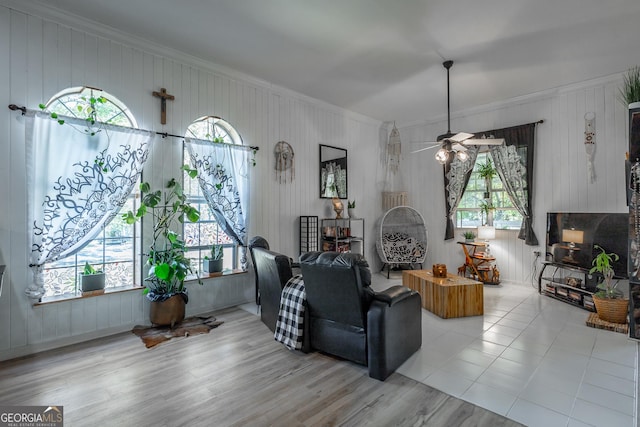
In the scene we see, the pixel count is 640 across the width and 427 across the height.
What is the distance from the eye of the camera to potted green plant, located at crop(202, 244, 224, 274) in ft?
13.4

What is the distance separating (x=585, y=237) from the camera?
4.37 meters

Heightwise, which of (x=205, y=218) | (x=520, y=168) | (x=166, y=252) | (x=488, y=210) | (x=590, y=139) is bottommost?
(x=166, y=252)

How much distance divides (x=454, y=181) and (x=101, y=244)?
573cm

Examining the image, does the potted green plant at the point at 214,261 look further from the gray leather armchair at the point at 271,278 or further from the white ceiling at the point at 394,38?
the white ceiling at the point at 394,38

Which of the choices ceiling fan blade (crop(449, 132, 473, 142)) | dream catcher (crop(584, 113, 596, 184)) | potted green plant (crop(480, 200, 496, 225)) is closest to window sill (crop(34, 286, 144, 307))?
ceiling fan blade (crop(449, 132, 473, 142))

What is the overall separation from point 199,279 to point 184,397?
68.4 inches

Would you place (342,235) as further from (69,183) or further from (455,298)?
(69,183)

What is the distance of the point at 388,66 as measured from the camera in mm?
4121

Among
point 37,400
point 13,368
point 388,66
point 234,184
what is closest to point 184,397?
point 37,400

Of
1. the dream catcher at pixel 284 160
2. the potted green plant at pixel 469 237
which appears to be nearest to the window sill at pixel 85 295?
the dream catcher at pixel 284 160

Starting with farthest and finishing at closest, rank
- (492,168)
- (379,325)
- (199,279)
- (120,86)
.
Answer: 1. (492,168)
2. (199,279)
3. (120,86)
4. (379,325)

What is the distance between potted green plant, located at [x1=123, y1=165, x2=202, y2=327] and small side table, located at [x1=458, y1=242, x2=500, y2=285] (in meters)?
4.53

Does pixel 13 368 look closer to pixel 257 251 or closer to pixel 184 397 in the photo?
pixel 184 397

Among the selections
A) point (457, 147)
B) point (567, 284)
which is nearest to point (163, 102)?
point (457, 147)
